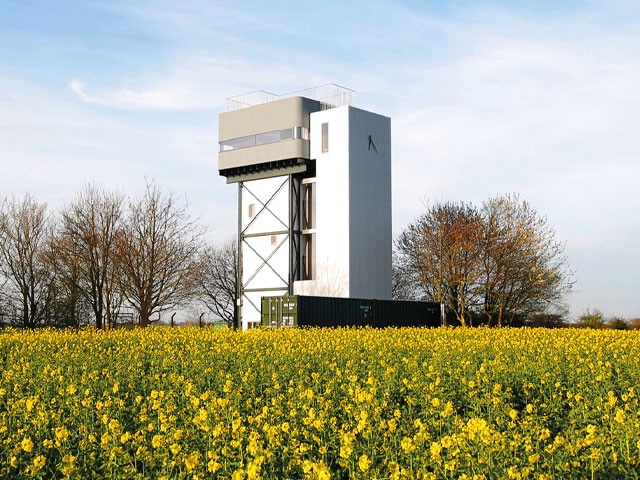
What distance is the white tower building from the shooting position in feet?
141

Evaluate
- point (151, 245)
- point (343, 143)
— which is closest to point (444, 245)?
point (343, 143)

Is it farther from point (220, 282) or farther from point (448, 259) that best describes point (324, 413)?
point (220, 282)

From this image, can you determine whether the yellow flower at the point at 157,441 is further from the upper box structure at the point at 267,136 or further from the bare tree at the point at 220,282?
the bare tree at the point at 220,282

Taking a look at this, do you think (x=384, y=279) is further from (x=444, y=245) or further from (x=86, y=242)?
(x=86, y=242)

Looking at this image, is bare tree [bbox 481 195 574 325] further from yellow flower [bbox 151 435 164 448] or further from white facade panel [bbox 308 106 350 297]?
yellow flower [bbox 151 435 164 448]

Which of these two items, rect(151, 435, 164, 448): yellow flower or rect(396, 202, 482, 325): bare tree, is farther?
rect(396, 202, 482, 325): bare tree

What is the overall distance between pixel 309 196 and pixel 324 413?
38584 millimetres

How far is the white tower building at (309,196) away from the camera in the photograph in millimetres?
42969

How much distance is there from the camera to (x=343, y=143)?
141 feet

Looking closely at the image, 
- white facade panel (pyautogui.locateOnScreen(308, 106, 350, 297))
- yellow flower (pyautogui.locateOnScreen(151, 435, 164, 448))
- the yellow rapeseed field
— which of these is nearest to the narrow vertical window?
white facade panel (pyautogui.locateOnScreen(308, 106, 350, 297))


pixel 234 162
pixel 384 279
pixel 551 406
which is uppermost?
pixel 234 162

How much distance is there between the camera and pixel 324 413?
7.76 m

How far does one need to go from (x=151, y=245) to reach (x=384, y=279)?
46.4ft

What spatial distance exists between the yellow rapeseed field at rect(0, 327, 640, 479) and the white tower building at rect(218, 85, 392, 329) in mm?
25077
